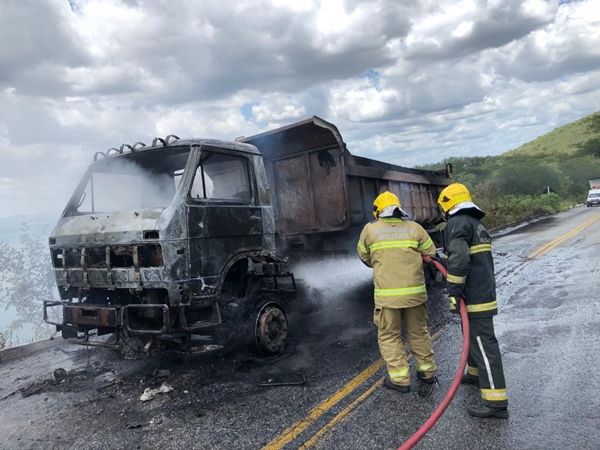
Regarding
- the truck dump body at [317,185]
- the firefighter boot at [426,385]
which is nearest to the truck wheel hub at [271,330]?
the firefighter boot at [426,385]

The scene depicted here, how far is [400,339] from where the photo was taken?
3951 millimetres

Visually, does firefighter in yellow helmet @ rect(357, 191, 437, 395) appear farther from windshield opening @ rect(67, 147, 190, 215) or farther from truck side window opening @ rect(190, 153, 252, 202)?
windshield opening @ rect(67, 147, 190, 215)

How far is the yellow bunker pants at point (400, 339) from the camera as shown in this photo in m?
3.88

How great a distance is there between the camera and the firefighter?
11.5ft

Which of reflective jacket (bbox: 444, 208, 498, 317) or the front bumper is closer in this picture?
reflective jacket (bbox: 444, 208, 498, 317)

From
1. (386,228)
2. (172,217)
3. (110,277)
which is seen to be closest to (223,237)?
(172,217)

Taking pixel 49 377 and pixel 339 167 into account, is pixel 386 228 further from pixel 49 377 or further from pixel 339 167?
pixel 49 377

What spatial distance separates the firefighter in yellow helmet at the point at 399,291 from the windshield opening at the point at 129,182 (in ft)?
7.51

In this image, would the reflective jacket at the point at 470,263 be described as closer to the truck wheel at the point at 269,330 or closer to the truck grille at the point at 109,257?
the truck wheel at the point at 269,330

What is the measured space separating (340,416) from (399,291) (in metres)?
1.13

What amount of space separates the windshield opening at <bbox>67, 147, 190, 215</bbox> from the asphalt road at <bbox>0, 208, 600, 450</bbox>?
1769 mm

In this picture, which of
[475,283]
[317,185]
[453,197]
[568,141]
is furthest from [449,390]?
[568,141]

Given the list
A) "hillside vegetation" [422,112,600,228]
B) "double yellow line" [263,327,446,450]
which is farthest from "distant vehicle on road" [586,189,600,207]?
"double yellow line" [263,327,446,450]

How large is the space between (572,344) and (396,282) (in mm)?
Result: 2335
